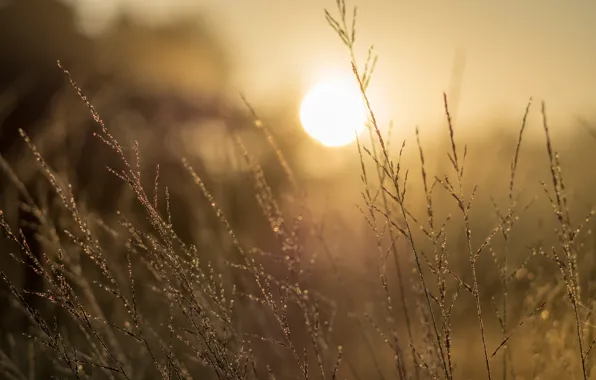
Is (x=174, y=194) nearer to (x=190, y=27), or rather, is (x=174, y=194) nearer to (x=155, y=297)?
(x=155, y=297)

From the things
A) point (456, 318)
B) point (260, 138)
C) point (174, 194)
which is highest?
point (260, 138)

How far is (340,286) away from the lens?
3.01m

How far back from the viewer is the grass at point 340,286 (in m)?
1.43

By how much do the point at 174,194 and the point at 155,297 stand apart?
9.06 ft

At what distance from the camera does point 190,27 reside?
1246cm

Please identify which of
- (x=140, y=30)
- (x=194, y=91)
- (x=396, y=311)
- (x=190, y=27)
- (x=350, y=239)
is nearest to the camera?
(x=350, y=239)

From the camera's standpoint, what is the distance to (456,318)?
12.9ft

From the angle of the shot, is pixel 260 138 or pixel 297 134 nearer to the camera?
pixel 260 138

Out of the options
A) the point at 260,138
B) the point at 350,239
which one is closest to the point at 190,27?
the point at 260,138

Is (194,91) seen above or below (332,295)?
above

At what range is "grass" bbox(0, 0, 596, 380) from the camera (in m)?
1.43

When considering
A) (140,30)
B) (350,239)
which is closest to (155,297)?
(350,239)

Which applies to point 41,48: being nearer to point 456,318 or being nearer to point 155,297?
point 155,297

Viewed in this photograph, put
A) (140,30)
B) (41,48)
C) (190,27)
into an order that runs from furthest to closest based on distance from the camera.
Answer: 1. (190,27)
2. (140,30)
3. (41,48)
